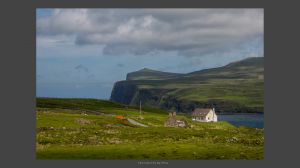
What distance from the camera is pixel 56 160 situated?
5456cm

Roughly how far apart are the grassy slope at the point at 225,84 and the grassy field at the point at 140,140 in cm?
436

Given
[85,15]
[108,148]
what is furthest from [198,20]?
[108,148]

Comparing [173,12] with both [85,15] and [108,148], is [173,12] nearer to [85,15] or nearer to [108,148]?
[85,15]

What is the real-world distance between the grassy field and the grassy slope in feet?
14.3

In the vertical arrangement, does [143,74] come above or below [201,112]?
above

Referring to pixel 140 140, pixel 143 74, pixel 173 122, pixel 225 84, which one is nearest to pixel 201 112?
pixel 173 122

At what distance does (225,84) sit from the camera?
101250mm

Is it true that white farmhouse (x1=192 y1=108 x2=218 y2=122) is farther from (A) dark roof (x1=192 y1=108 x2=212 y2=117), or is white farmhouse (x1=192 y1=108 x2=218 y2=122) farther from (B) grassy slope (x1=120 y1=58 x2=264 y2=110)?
(B) grassy slope (x1=120 y1=58 x2=264 y2=110)

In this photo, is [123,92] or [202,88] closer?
[123,92]

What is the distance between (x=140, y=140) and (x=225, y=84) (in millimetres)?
43796

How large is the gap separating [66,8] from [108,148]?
13201 mm

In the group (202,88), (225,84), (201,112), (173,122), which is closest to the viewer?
(173,122)

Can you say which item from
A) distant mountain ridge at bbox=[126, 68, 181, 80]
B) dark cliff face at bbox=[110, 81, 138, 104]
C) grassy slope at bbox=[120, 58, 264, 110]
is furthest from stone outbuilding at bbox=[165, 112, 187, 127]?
dark cliff face at bbox=[110, 81, 138, 104]

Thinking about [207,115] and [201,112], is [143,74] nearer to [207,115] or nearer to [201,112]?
[201,112]
